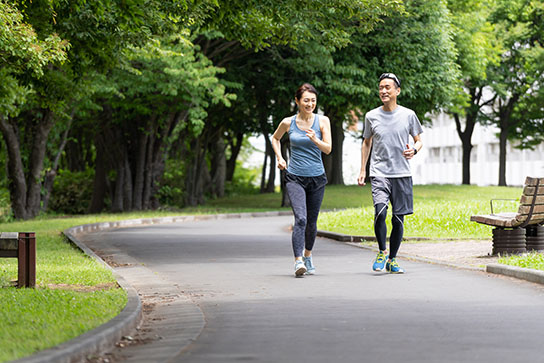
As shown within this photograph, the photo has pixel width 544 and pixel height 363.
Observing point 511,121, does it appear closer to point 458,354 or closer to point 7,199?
point 7,199

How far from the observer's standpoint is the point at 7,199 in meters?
32.0

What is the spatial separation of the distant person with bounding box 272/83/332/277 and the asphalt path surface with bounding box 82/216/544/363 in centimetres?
57

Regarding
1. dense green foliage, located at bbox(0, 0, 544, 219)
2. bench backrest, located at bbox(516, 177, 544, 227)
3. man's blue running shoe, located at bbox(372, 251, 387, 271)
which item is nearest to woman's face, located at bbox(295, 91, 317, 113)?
man's blue running shoe, located at bbox(372, 251, 387, 271)

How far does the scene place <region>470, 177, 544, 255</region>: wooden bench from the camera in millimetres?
12469

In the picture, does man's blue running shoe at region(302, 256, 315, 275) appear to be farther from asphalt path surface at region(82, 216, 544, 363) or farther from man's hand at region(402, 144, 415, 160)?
man's hand at region(402, 144, 415, 160)

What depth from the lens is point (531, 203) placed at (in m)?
12.5

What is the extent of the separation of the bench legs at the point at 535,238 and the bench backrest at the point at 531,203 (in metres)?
0.51

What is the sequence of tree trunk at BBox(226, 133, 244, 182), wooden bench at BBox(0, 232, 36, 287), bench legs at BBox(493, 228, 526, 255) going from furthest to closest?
tree trunk at BBox(226, 133, 244, 182) < bench legs at BBox(493, 228, 526, 255) < wooden bench at BBox(0, 232, 36, 287)

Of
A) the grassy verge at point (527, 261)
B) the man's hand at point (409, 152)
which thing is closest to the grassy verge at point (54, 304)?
the man's hand at point (409, 152)

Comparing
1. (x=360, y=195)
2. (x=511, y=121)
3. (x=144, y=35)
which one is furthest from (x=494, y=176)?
(x=144, y=35)

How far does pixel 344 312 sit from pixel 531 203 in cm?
516

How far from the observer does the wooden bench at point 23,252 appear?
32.1 ft

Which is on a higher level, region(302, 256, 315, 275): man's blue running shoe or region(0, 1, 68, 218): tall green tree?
region(0, 1, 68, 218): tall green tree

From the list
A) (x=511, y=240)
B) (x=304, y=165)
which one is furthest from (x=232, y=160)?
(x=304, y=165)
